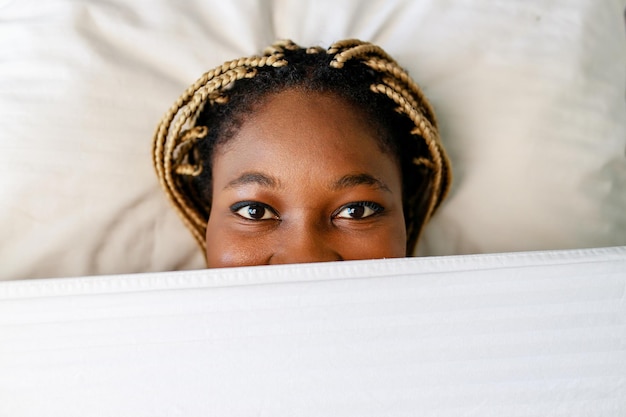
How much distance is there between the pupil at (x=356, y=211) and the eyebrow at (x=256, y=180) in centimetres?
12

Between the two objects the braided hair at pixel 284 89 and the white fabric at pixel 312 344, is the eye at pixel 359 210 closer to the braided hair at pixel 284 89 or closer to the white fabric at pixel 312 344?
the braided hair at pixel 284 89

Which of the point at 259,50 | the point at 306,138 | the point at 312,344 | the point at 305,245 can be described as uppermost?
the point at 259,50

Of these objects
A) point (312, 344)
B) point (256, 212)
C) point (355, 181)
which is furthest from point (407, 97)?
point (312, 344)

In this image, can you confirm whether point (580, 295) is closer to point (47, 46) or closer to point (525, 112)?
point (525, 112)

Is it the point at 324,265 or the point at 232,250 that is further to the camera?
the point at 232,250

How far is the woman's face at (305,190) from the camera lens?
30.6 inches

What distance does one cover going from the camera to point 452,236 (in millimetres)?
1003

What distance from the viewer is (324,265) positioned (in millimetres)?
620

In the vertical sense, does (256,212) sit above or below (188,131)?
below

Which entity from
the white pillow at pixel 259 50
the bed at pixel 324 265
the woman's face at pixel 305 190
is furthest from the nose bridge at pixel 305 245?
the white pillow at pixel 259 50

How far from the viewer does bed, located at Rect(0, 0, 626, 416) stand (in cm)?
60

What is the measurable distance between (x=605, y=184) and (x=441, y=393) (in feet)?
1.88

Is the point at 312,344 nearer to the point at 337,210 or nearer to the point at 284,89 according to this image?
the point at 337,210

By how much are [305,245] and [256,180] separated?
111 mm
